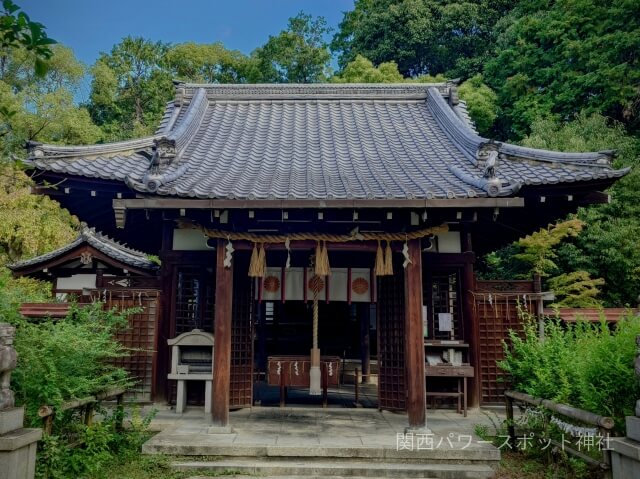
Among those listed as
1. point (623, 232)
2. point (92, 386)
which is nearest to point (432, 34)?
point (623, 232)

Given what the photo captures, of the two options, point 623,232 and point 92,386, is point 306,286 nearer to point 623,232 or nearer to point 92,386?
point 92,386

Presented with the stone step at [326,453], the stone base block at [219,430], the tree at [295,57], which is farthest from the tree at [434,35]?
the stone base block at [219,430]

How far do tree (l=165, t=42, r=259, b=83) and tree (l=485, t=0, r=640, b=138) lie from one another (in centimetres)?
2161

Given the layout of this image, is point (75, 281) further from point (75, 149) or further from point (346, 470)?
point (346, 470)

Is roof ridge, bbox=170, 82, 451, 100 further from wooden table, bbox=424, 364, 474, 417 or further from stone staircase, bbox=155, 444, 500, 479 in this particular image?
stone staircase, bbox=155, 444, 500, 479

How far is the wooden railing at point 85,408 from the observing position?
5.26 meters

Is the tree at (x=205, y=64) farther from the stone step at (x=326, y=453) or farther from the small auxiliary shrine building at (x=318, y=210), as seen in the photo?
the stone step at (x=326, y=453)

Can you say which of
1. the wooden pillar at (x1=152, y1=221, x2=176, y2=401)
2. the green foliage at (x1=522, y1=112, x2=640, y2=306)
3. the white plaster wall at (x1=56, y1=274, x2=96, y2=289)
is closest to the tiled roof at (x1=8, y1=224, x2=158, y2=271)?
the white plaster wall at (x1=56, y1=274, x2=96, y2=289)

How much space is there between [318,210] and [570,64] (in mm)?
23201

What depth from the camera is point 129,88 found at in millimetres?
38812

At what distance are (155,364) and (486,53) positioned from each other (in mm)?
32326

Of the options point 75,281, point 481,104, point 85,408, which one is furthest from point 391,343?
point 481,104

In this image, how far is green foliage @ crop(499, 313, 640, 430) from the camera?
537 cm

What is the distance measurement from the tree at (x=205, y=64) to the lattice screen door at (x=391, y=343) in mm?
34195
